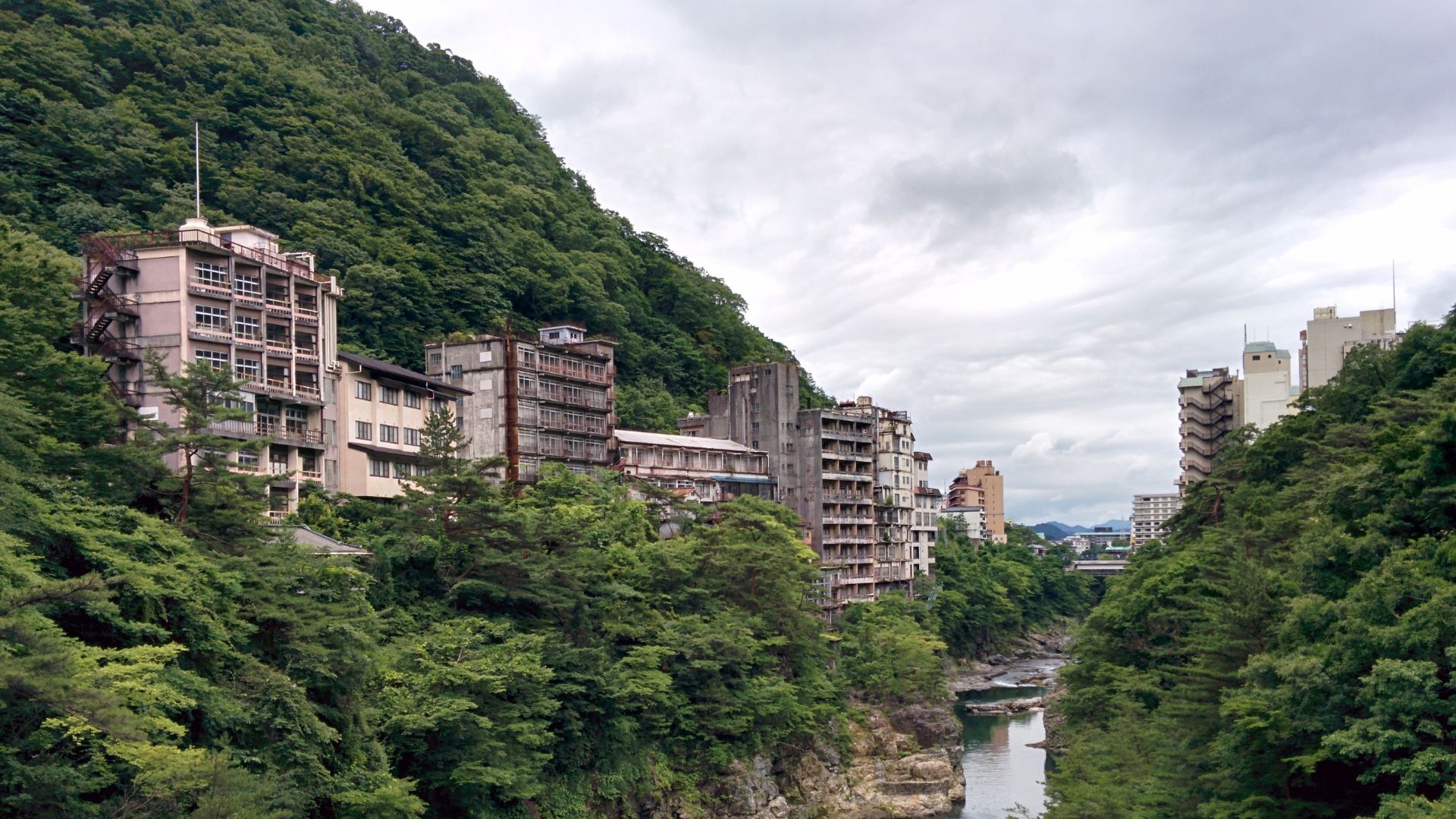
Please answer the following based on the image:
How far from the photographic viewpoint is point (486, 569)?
38.2m

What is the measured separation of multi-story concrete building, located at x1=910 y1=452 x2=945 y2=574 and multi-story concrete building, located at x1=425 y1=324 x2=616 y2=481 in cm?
3202

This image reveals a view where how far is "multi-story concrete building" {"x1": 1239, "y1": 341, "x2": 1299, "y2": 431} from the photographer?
79.2 metres

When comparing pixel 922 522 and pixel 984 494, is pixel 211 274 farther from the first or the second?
pixel 984 494

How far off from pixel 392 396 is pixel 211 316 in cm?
976

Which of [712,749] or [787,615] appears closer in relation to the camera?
[712,749]

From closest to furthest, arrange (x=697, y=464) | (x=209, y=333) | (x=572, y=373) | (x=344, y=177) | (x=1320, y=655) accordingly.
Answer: (x=1320, y=655)
(x=209, y=333)
(x=572, y=373)
(x=697, y=464)
(x=344, y=177)

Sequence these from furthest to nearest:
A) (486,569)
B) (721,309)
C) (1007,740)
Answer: (721,309)
(1007,740)
(486,569)

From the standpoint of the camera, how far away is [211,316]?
3938cm

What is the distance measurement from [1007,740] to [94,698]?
54011 millimetres

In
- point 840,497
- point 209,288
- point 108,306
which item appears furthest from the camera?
point 840,497

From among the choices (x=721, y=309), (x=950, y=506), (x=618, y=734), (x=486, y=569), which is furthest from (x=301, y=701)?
(x=950, y=506)

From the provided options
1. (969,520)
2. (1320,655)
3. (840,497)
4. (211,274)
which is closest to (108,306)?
(211,274)

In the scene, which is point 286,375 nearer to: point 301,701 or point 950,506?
point 301,701

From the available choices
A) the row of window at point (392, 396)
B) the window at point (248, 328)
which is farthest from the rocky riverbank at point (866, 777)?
the window at point (248, 328)
